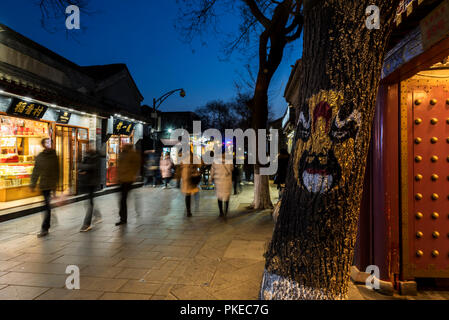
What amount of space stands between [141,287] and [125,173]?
406 cm

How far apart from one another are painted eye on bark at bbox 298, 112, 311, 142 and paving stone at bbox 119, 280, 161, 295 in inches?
114

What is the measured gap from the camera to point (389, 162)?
3721 millimetres

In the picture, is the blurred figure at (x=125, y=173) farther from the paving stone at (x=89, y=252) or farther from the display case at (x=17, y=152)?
the display case at (x=17, y=152)

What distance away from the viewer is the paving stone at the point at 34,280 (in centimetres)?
378

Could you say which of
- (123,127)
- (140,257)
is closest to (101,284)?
(140,257)

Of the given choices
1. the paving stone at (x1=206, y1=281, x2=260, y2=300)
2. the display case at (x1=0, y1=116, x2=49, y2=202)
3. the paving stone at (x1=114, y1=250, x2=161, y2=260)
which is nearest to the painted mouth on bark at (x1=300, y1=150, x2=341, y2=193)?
the paving stone at (x1=206, y1=281, x2=260, y2=300)

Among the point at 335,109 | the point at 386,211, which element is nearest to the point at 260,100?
the point at 386,211

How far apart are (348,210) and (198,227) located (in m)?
5.38

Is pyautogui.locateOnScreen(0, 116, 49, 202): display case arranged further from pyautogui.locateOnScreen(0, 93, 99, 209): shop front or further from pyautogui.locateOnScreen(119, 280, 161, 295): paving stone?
pyautogui.locateOnScreen(119, 280, 161, 295): paving stone

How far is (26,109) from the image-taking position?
29.2 ft

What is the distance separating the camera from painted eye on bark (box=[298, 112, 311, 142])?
2047 millimetres

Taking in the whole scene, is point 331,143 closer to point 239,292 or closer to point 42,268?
point 239,292
